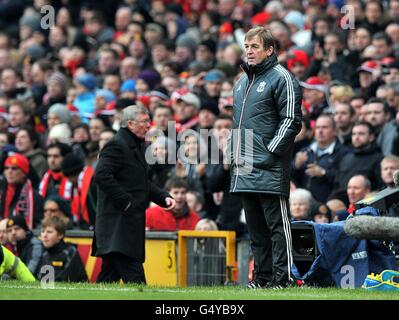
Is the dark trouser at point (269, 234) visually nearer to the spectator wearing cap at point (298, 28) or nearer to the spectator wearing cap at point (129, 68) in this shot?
the spectator wearing cap at point (298, 28)

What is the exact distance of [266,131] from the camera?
11703mm

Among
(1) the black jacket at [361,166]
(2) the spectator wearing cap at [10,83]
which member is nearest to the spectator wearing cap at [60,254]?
(1) the black jacket at [361,166]

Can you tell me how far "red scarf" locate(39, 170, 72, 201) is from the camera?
18500 mm

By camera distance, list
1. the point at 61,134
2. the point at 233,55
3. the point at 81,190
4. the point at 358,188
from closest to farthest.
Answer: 1. the point at 358,188
2. the point at 81,190
3. the point at 61,134
4. the point at 233,55

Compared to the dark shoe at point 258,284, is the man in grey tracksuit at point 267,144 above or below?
above

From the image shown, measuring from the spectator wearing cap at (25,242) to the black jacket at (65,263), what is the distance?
28cm

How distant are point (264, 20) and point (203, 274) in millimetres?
8858

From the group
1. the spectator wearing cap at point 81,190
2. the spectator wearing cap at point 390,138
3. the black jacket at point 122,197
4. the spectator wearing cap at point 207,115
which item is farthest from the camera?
the spectator wearing cap at point 207,115

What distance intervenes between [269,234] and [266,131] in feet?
3.45

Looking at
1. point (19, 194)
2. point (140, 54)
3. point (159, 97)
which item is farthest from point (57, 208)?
point (140, 54)

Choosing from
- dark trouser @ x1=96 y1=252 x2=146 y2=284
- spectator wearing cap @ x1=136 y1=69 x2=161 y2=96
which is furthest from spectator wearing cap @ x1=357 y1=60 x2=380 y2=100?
dark trouser @ x1=96 y1=252 x2=146 y2=284

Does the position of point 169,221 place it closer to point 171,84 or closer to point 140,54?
point 171,84

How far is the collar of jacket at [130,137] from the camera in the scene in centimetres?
1376
